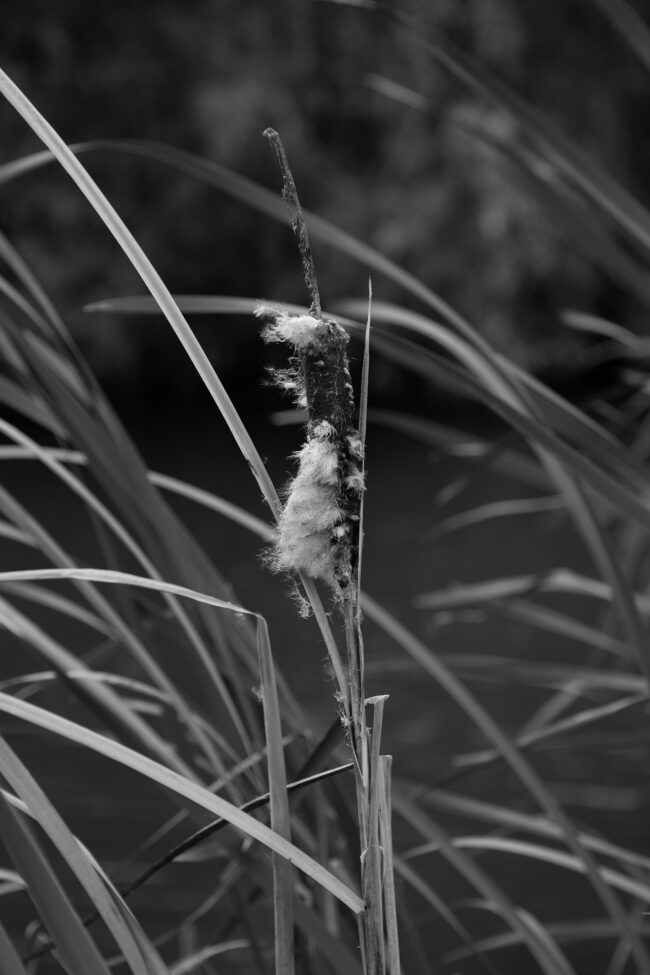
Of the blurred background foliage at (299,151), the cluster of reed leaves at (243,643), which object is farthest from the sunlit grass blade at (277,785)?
the blurred background foliage at (299,151)

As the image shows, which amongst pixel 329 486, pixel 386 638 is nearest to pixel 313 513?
pixel 329 486

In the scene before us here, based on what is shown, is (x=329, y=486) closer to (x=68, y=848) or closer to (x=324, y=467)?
(x=324, y=467)

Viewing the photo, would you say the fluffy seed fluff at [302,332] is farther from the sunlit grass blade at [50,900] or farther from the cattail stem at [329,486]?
the sunlit grass blade at [50,900]

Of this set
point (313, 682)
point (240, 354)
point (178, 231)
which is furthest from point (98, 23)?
point (313, 682)

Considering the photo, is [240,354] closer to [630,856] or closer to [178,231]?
[178,231]

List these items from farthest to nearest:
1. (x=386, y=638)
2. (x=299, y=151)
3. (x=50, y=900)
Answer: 1. (x=299, y=151)
2. (x=386, y=638)
3. (x=50, y=900)
